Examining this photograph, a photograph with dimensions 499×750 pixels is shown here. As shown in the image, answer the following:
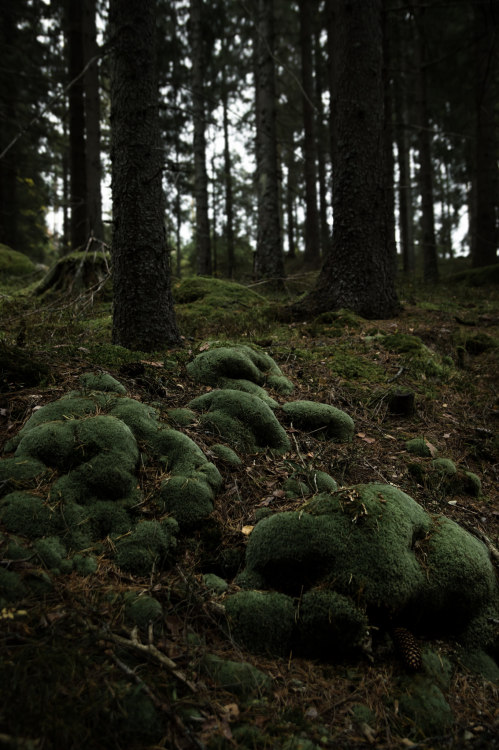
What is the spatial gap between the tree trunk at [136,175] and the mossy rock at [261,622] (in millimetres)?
3271

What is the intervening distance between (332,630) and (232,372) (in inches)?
107

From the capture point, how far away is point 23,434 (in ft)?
9.13

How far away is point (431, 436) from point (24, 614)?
395cm

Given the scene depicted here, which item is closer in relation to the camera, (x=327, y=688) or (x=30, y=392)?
(x=327, y=688)

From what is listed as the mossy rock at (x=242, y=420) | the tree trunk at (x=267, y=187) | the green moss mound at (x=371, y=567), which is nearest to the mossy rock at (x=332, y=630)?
the green moss mound at (x=371, y=567)

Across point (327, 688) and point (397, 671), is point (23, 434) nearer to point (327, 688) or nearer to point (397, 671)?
point (327, 688)

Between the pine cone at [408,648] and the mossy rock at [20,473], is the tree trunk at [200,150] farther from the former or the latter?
the pine cone at [408,648]

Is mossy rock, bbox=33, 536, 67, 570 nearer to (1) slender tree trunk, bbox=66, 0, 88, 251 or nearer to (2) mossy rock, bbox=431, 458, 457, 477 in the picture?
(2) mossy rock, bbox=431, 458, 457, 477

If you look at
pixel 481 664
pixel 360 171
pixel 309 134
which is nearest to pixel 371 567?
pixel 481 664

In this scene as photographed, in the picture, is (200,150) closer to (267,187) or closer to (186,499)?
(267,187)

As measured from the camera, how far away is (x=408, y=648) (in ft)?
6.90

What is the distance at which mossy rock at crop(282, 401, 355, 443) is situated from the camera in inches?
160

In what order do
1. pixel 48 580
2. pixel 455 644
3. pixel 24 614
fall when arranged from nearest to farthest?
1. pixel 24 614
2. pixel 48 580
3. pixel 455 644

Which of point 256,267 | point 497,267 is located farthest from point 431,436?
point 497,267
